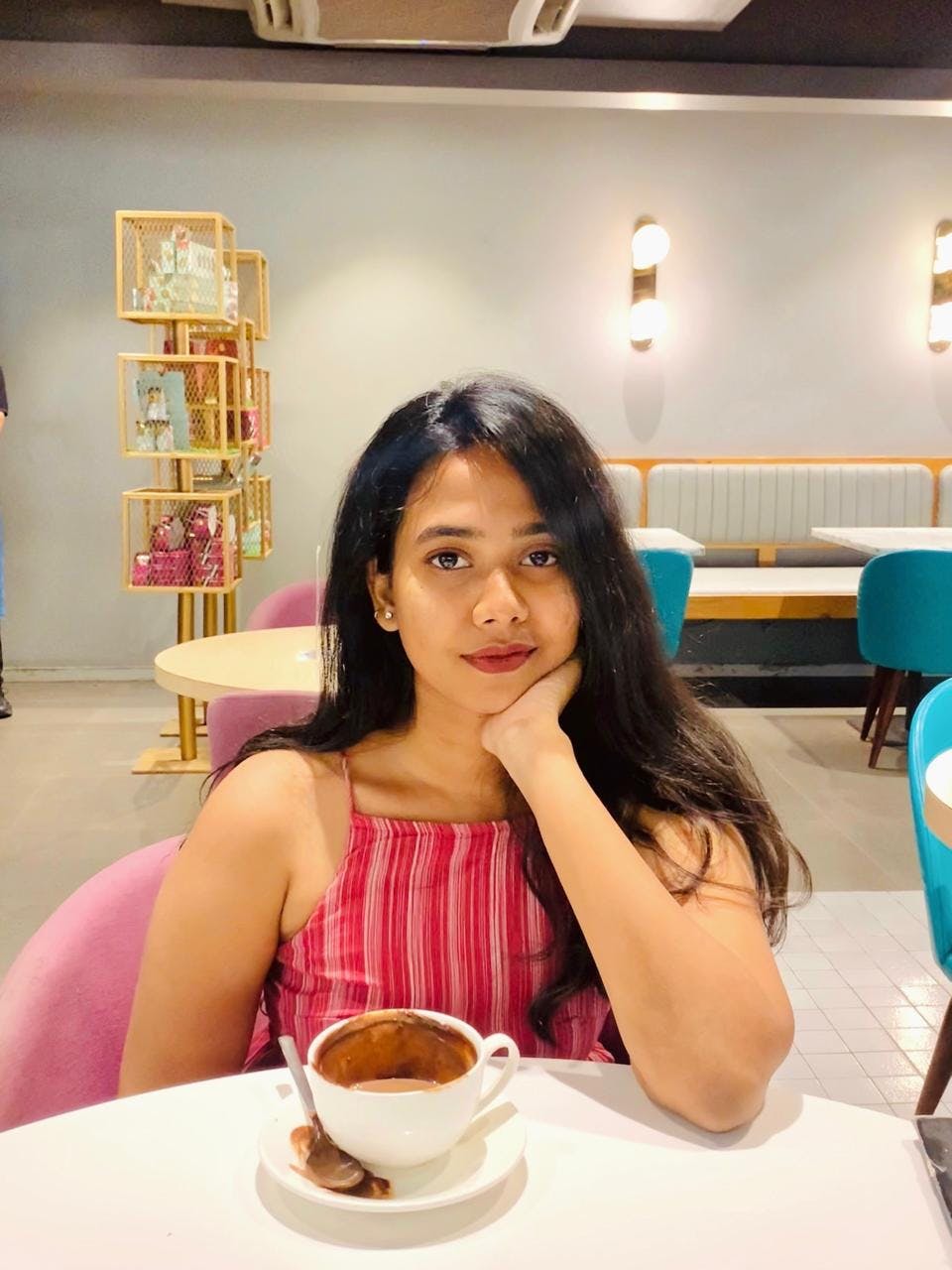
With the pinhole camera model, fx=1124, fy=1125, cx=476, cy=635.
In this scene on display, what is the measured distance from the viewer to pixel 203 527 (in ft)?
15.2

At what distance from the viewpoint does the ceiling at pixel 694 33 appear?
5254 millimetres

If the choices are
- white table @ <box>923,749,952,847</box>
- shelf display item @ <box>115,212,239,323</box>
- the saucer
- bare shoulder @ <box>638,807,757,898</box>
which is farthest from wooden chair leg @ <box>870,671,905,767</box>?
the saucer

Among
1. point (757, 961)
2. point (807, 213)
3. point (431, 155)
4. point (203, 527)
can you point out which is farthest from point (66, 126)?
point (757, 961)

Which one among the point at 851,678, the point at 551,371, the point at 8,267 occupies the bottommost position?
the point at 851,678

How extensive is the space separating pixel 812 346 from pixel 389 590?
598cm

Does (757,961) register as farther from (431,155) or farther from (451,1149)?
(431,155)

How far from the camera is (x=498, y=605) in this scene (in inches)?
43.1

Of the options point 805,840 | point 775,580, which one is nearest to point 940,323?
point 775,580

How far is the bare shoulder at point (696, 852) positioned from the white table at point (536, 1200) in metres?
0.26

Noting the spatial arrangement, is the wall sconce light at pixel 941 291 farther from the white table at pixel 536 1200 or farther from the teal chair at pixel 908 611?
the white table at pixel 536 1200

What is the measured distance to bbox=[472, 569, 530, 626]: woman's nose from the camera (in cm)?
110

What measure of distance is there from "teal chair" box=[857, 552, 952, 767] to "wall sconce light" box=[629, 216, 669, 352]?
2.33 metres

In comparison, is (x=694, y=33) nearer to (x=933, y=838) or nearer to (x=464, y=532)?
(x=933, y=838)

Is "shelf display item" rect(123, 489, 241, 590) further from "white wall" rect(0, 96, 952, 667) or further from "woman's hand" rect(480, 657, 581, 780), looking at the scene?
"woman's hand" rect(480, 657, 581, 780)
